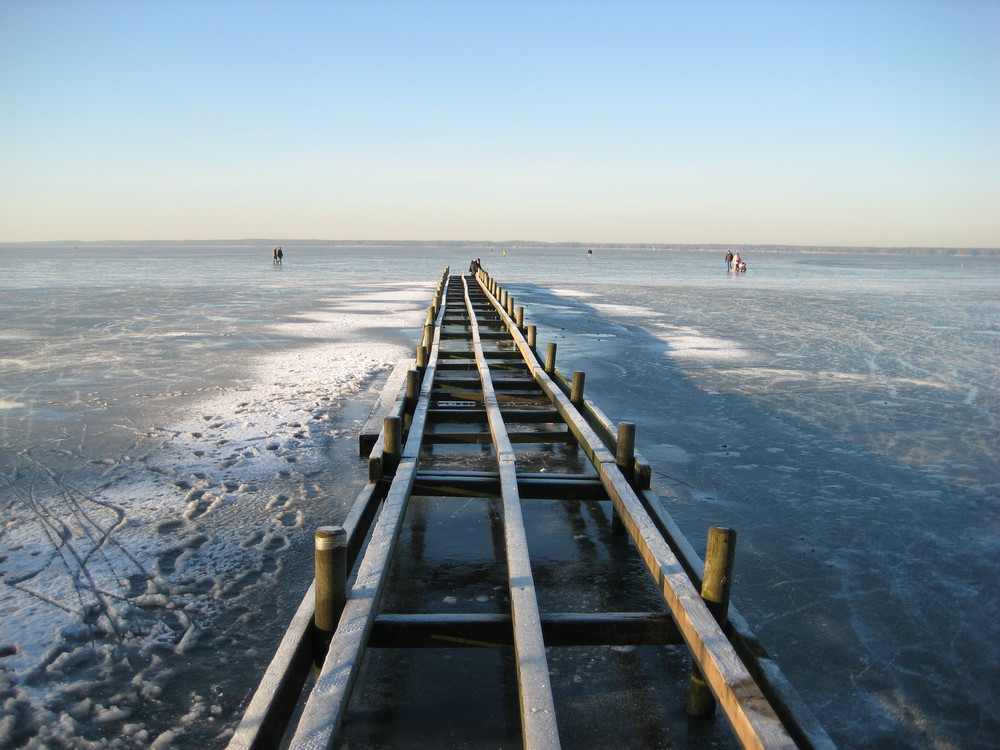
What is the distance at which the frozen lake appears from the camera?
407 centimetres

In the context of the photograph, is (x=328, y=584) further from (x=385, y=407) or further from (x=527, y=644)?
(x=385, y=407)

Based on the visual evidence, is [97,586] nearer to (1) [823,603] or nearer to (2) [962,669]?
(1) [823,603]

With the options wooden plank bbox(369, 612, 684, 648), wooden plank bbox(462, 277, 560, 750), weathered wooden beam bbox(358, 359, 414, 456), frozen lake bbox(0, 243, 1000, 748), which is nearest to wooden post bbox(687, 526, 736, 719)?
wooden plank bbox(369, 612, 684, 648)

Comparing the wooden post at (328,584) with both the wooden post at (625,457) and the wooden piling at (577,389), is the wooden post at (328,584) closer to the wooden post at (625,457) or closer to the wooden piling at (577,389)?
the wooden post at (625,457)

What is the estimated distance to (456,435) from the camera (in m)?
8.36

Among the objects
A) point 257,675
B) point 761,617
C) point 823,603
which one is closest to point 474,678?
point 257,675

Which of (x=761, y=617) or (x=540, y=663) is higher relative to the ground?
(x=540, y=663)

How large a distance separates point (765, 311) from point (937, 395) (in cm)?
1650

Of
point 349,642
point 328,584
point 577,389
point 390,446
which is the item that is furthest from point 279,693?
point 577,389

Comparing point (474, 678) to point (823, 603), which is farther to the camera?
point (823, 603)

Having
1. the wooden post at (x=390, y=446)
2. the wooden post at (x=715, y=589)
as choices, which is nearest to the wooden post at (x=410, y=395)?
the wooden post at (x=390, y=446)

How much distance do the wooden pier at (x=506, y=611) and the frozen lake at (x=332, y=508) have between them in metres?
0.63

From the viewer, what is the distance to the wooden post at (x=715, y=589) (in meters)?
3.84

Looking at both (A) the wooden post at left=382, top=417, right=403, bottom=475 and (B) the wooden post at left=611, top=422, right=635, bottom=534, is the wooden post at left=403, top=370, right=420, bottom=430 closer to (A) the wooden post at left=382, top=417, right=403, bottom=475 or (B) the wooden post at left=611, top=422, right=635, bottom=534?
(A) the wooden post at left=382, top=417, right=403, bottom=475
